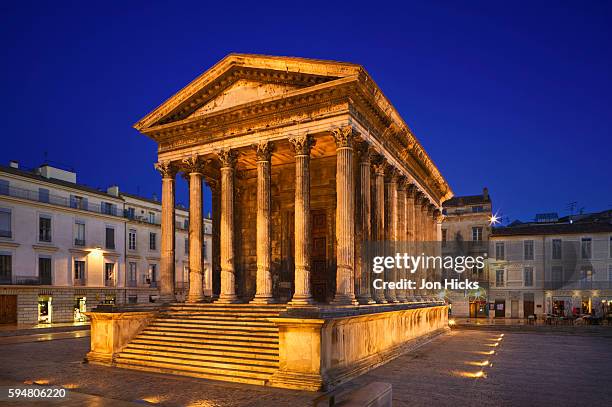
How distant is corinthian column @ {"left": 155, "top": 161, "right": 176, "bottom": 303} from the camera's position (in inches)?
794

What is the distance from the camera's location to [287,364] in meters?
12.4

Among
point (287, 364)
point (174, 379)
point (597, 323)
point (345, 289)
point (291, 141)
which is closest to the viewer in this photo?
point (287, 364)

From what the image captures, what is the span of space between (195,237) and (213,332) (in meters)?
4.85

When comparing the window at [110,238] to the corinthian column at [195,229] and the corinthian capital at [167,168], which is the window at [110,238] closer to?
the corinthian capital at [167,168]

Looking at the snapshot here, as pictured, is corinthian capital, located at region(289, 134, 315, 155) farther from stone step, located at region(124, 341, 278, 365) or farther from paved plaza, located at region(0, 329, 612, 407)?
paved plaza, located at region(0, 329, 612, 407)

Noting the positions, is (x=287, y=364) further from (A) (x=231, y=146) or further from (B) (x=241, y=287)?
(B) (x=241, y=287)

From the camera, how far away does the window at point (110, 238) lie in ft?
140

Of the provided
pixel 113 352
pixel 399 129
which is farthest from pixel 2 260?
pixel 399 129

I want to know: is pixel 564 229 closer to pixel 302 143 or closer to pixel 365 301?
pixel 365 301

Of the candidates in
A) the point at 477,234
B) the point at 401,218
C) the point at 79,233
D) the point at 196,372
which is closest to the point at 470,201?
the point at 477,234

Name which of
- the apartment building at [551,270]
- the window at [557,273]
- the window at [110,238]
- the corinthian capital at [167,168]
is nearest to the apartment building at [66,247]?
the window at [110,238]

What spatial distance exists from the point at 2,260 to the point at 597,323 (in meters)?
41.2

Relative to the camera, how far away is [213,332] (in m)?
16.0

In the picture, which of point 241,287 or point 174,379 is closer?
point 174,379
